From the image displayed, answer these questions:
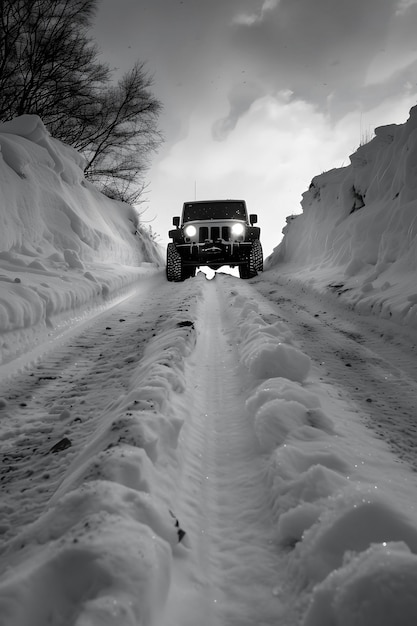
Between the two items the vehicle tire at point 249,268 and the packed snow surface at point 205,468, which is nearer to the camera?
the packed snow surface at point 205,468

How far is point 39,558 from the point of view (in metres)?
0.81

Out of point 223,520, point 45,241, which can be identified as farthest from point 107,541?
point 45,241

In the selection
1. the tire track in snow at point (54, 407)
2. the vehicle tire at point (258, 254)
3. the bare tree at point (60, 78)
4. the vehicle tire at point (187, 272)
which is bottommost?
the tire track in snow at point (54, 407)

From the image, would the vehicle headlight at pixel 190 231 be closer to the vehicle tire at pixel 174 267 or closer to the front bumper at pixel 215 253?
the front bumper at pixel 215 253

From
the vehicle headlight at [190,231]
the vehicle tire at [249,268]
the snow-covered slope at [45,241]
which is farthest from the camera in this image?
the vehicle headlight at [190,231]

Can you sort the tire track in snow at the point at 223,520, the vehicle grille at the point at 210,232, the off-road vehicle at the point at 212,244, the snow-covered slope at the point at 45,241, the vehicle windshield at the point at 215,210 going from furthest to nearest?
the vehicle windshield at the point at 215,210, the vehicle grille at the point at 210,232, the off-road vehicle at the point at 212,244, the snow-covered slope at the point at 45,241, the tire track in snow at the point at 223,520

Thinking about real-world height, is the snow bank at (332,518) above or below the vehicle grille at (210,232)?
below

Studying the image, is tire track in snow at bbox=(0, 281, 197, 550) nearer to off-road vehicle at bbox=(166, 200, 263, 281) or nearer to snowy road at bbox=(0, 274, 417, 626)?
snowy road at bbox=(0, 274, 417, 626)

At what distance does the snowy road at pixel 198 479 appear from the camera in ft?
2.58

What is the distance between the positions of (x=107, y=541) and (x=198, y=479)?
556mm

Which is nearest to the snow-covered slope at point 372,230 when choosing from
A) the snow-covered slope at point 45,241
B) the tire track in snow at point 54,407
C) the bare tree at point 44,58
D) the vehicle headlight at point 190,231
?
the tire track in snow at point 54,407

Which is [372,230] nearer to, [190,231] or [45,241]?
[190,231]

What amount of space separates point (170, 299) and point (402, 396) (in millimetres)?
3818

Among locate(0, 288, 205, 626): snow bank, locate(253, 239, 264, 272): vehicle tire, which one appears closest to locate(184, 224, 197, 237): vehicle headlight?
locate(253, 239, 264, 272): vehicle tire
